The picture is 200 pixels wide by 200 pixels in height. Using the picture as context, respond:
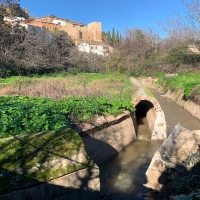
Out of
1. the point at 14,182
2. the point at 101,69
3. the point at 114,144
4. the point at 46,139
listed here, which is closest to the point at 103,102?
the point at 114,144

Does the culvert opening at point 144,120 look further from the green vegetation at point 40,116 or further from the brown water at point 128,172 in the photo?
the green vegetation at point 40,116

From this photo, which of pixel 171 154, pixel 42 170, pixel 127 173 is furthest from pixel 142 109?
pixel 42 170

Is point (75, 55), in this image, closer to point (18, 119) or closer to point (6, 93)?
point (6, 93)

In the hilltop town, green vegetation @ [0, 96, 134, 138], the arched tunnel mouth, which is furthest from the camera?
the hilltop town

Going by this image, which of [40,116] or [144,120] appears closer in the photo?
[40,116]

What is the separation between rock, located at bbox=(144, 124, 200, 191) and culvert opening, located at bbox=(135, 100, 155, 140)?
4.72m

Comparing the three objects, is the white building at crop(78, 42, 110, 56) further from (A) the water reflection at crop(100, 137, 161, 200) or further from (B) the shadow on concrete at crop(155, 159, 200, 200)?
(B) the shadow on concrete at crop(155, 159, 200, 200)

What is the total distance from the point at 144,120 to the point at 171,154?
8.74 meters

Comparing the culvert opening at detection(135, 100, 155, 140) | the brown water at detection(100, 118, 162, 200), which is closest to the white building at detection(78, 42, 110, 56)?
the culvert opening at detection(135, 100, 155, 140)

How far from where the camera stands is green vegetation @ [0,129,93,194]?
154 inches

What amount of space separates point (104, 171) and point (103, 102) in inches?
124

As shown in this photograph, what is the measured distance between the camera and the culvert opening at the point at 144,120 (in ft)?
41.2

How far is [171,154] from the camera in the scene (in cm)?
671

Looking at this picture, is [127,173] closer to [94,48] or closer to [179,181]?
[179,181]
